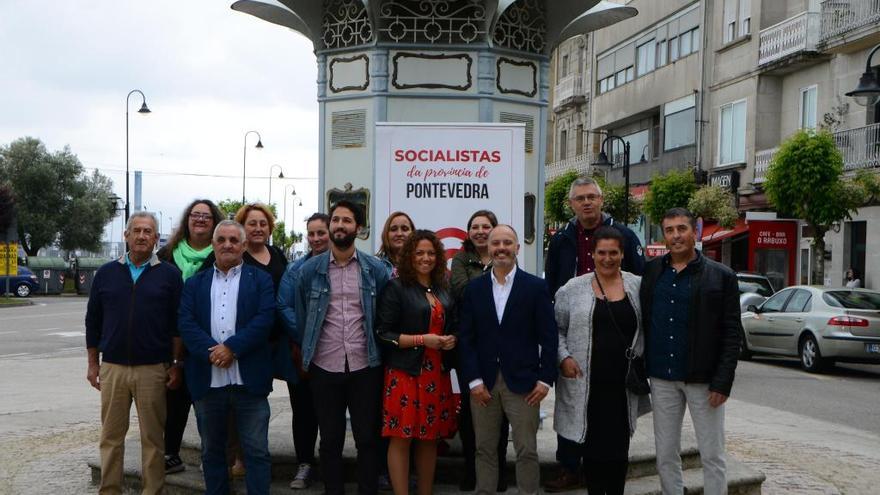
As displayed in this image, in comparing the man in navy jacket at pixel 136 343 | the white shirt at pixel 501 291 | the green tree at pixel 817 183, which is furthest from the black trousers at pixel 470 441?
the green tree at pixel 817 183

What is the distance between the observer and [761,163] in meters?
31.6

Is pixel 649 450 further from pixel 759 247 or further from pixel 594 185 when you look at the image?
pixel 759 247

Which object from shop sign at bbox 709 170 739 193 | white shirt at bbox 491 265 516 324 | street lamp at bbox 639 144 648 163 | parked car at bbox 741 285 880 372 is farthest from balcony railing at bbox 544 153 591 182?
white shirt at bbox 491 265 516 324

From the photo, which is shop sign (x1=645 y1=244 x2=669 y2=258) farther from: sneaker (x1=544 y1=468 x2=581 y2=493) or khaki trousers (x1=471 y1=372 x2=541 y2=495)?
khaki trousers (x1=471 y1=372 x2=541 y2=495)

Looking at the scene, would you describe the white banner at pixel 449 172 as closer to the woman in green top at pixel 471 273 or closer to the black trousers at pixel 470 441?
the woman in green top at pixel 471 273

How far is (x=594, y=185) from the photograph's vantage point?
688 centimetres

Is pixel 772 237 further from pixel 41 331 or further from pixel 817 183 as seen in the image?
pixel 41 331

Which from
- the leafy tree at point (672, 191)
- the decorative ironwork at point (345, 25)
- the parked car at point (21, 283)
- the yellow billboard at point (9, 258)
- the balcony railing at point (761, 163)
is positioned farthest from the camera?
the parked car at point (21, 283)

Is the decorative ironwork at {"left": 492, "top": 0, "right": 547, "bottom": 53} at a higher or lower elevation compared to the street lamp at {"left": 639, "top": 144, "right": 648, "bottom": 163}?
lower

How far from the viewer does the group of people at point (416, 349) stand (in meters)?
6.16

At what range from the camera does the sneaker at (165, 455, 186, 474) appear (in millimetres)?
7427

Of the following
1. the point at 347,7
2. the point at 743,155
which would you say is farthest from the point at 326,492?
the point at 743,155

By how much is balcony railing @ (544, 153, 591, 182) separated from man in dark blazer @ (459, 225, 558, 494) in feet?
130

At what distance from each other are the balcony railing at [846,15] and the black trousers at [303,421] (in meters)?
22.9
